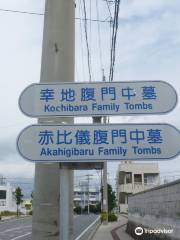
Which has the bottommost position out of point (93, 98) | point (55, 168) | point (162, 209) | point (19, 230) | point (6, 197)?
point (19, 230)

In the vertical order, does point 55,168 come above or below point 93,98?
below

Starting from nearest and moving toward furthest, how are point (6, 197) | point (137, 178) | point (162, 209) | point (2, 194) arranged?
point (162, 209) < point (137, 178) < point (2, 194) < point (6, 197)

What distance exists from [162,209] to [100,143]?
1015 cm

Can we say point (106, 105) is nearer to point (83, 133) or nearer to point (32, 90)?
point (83, 133)

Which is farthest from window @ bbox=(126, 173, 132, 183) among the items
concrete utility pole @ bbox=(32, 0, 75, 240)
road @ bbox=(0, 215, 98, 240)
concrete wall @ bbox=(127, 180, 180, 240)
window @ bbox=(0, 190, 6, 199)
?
concrete utility pole @ bbox=(32, 0, 75, 240)

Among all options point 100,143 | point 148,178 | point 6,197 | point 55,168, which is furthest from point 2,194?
point 100,143

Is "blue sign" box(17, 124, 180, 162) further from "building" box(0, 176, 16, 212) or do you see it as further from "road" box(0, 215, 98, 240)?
"building" box(0, 176, 16, 212)

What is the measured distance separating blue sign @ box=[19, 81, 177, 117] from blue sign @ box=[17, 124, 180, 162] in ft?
0.70

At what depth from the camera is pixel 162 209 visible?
595 inches

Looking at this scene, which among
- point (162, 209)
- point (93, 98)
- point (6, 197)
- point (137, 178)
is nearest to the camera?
point (93, 98)

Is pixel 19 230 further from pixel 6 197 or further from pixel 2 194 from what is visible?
pixel 6 197

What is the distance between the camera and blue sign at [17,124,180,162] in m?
5.43

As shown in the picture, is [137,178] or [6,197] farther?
[6,197]

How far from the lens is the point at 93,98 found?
568 centimetres
